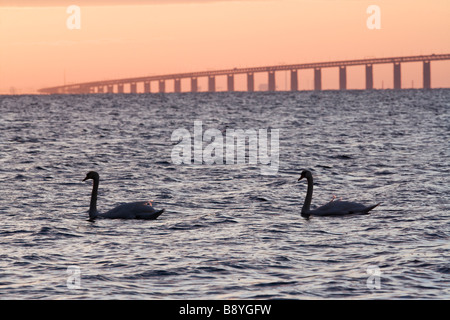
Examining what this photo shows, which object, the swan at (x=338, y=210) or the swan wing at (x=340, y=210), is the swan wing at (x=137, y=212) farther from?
the swan wing at (x=340, y=210)

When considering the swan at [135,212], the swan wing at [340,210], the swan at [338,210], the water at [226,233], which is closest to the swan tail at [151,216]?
the swan at [135,212]

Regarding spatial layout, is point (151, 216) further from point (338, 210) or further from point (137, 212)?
point (338, 210)

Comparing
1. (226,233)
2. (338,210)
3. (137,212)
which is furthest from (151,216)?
(338,210)

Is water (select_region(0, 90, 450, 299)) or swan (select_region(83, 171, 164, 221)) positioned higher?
swan (select_region(83, 171, 164, 221))

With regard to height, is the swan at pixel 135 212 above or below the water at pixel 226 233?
above

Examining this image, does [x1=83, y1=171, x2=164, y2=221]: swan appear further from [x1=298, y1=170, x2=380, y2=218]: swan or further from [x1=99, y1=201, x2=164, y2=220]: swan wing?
[x1=298, y1=170, x2=380, y2=218]: swan

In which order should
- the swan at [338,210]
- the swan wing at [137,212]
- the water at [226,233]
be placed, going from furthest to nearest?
the swan at [338,210]
the swan wing at [137,212]
the water at [226,233]

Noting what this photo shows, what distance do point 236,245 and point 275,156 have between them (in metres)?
20.3

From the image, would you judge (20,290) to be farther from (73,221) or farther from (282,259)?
(73,221)

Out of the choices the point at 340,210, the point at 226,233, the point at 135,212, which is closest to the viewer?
the point at 226,233

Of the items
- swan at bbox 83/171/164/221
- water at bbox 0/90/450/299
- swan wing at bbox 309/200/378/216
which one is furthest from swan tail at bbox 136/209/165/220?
swan wing at bbox 309/200/378/216

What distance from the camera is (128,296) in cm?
1066

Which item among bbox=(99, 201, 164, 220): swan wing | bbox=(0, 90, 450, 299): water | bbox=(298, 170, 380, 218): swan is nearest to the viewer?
bbox=(0, 90, 450, 299): water
